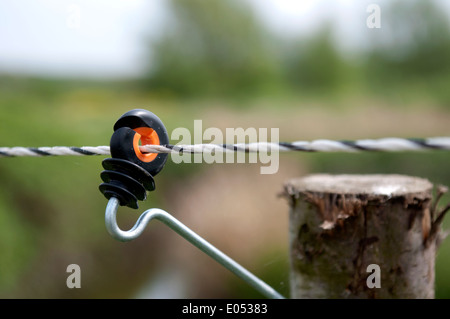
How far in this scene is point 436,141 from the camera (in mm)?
565

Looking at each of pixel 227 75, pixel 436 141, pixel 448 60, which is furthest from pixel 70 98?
pixel 448 60

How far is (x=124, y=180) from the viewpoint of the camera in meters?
0.71

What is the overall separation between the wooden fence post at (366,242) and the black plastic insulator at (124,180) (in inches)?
18.5

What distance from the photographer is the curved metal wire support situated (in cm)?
66

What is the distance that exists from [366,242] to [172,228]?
48 centimetres

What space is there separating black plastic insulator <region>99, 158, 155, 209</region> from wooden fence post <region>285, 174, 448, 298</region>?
470mm

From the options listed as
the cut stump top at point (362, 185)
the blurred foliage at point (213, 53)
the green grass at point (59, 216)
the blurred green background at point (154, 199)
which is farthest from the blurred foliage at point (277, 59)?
the cut stump top at point (362, 185)

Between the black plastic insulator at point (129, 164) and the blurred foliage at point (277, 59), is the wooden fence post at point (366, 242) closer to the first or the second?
the black plastic insulator at point (129, 164)

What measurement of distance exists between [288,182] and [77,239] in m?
2.77

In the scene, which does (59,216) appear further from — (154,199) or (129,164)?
(129,164)

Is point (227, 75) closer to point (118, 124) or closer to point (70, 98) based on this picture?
point (70, 98)

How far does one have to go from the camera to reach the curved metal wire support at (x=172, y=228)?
25.9 inches

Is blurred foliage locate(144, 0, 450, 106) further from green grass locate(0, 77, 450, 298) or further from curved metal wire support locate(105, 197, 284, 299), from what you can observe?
curved metal wire support locate(105, 197, 284, 299)

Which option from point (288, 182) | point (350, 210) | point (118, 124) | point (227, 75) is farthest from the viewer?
point (227, 75)
